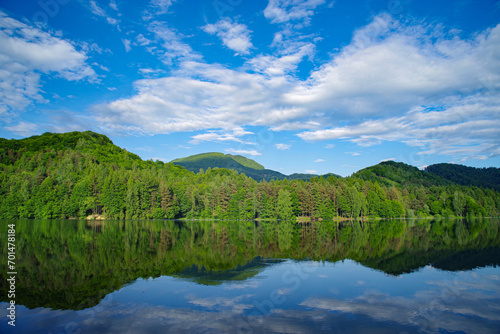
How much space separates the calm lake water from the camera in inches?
583

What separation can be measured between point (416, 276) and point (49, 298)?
1093 inches

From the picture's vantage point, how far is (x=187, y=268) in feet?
88.8

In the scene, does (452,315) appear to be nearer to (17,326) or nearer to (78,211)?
(17,326)

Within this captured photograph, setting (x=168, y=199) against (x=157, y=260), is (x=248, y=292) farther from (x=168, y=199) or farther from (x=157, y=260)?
(x=168, y=199)

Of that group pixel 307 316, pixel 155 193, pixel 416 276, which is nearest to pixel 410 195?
pixel 155 193

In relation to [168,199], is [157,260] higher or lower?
lower

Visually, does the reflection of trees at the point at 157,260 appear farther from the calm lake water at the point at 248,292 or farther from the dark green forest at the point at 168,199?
the dark green forest at the point at 168,199

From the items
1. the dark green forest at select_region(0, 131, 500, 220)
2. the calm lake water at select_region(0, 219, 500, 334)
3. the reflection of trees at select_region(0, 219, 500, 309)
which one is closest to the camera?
the calm lake water at select_region(0, 219, 500, 334)

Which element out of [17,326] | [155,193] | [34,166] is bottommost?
[17,326]

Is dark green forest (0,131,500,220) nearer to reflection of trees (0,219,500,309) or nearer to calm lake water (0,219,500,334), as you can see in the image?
reflection of trees (0,219,500,309)

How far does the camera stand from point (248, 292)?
66.2 feet

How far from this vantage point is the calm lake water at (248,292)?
14.8 meters

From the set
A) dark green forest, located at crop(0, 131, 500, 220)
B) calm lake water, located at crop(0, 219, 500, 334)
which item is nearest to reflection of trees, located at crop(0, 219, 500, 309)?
calm lake water, located at crop(0, 219, 500, 334)

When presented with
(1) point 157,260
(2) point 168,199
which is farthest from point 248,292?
(2) point 168,199
